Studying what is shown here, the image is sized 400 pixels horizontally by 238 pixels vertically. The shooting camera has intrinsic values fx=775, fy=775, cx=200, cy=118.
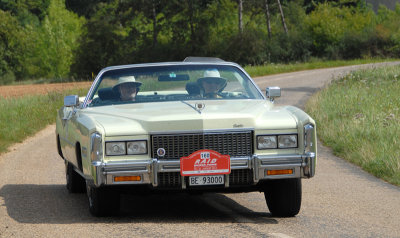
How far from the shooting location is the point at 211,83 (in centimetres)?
838

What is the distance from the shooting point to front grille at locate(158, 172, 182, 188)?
664 cm

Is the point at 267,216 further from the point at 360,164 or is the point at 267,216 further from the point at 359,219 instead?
the point at 360,164

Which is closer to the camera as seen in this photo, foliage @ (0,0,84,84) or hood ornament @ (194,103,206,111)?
hood ornament @ (194,103,206,111)

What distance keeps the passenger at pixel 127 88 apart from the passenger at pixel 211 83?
695 millimetres

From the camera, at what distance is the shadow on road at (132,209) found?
23.5 ft

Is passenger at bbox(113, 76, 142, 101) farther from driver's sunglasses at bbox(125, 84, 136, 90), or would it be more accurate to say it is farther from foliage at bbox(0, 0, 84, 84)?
foliage at bbox(0, 0, 84, 84)

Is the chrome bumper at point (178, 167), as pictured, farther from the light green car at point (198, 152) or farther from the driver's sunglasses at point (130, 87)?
the driver's sunglasses at point (130, 87)

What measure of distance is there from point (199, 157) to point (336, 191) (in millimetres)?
2938

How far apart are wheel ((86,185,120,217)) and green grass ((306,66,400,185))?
13.3 ft

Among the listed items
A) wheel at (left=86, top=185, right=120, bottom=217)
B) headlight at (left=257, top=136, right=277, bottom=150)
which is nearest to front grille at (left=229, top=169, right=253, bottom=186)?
headlight at (left=257, top=136, right=277, bottom=150)

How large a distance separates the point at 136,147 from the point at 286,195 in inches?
58.7

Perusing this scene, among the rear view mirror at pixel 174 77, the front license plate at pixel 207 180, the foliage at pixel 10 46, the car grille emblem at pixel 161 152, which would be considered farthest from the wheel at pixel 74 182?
the foliage at pixel 10 46

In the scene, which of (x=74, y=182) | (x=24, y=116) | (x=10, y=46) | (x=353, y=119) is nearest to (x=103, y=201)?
(x=74, y=182)

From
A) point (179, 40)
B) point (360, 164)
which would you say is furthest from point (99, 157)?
point (179, 40)
